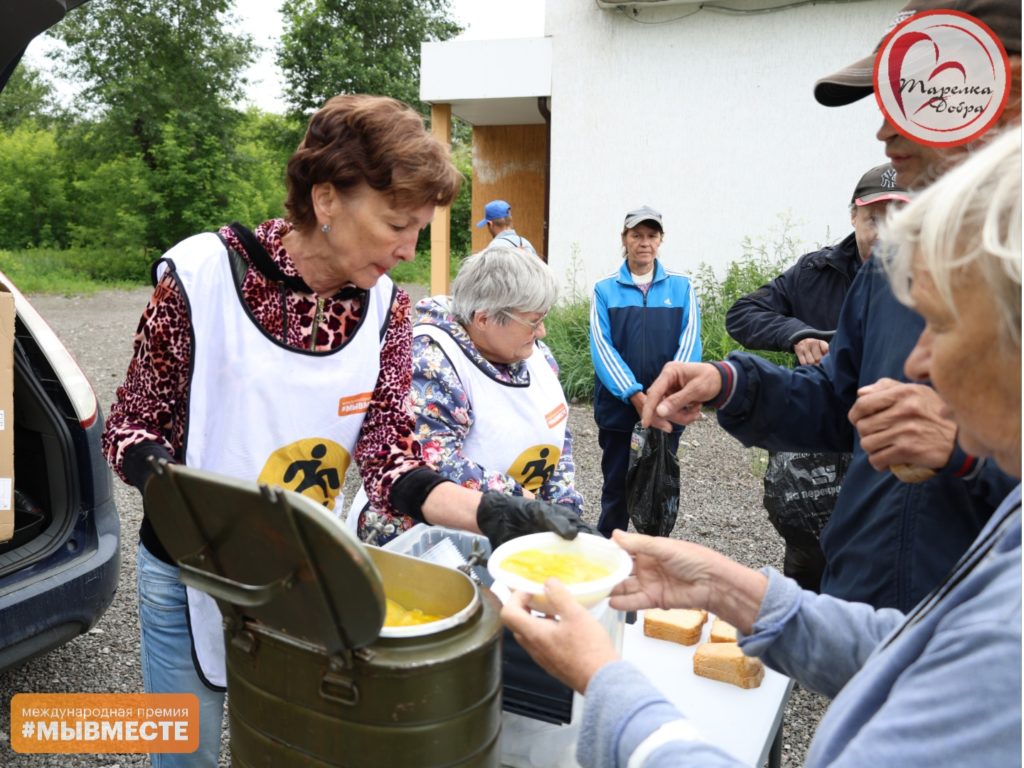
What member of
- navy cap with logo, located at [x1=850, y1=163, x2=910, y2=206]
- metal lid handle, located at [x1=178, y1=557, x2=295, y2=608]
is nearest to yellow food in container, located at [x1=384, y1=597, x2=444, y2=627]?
metal lid handle, located at [x1=178, y1=557, x2=295, y2=608]

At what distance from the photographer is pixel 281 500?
1008mm

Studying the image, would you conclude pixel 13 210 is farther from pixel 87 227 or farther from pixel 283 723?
pixel 283 723

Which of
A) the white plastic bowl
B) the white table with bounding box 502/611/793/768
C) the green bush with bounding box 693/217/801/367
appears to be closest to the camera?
the white plastic bowl

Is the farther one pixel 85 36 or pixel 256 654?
pixel 85 36

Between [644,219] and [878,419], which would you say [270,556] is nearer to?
[878,419]

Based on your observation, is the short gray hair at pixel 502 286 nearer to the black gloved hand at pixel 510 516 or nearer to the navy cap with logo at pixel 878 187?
the black gloved hand at pixel 510 516

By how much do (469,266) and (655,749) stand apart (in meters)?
1.92

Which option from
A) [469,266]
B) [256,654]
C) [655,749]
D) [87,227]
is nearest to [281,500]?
[256,654]

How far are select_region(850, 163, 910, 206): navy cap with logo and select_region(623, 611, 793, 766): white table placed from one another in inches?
83.7

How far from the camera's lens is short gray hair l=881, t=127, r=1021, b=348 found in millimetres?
777

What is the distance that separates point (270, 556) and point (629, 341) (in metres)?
4.04

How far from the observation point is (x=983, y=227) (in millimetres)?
792

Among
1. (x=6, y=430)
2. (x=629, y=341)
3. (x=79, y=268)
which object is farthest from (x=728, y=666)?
(x=79, y=268)

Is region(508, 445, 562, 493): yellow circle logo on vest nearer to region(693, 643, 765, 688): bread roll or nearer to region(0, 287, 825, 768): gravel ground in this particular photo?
region(693, 643, 765, 688): bread roll
